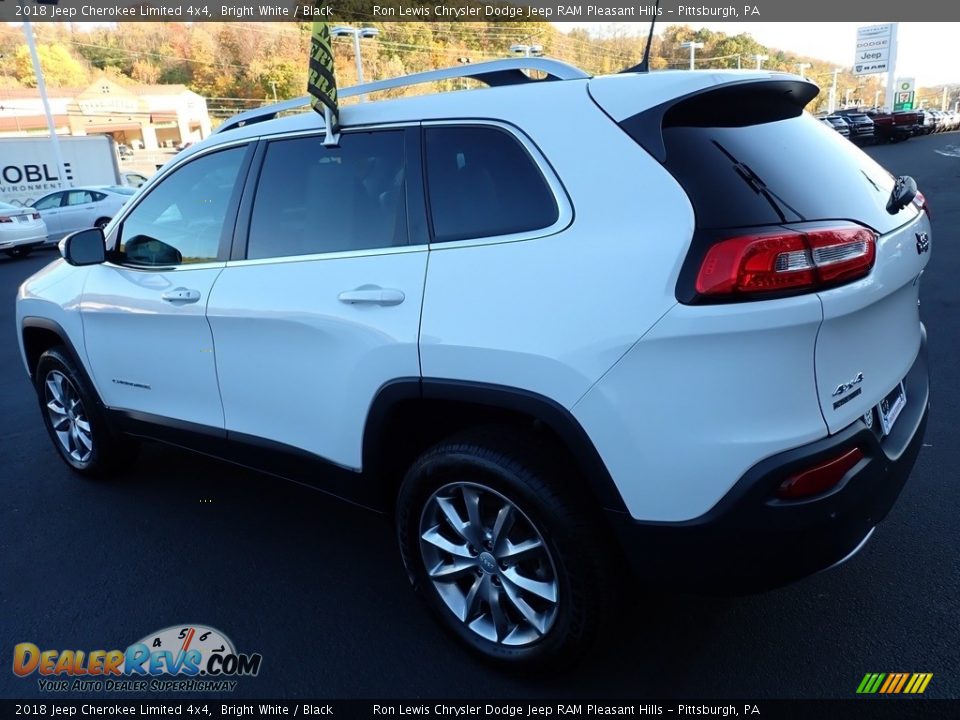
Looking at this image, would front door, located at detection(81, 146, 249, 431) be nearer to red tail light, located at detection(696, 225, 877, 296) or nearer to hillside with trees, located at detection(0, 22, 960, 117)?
red tail light, located at detection(696, 225, 877, 296)

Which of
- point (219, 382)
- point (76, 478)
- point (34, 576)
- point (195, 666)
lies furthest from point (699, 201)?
point (76, 478)

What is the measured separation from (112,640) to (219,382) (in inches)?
41.7

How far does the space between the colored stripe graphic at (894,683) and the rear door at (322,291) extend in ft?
5.63

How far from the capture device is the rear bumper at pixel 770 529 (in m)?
1.83

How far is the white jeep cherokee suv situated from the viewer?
1823mm

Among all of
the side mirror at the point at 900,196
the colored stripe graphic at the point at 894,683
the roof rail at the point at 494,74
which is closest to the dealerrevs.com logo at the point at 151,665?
the colored stripe graphic at the point at 894,683

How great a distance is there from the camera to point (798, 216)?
1927mm

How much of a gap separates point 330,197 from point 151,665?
6.03 ft

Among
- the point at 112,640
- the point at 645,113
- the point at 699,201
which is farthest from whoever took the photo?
the point at 112,640

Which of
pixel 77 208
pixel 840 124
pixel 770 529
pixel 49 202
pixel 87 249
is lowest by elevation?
pixel 840 124

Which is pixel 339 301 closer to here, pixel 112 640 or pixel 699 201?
pixel 699 201

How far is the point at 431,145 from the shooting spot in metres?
2.43

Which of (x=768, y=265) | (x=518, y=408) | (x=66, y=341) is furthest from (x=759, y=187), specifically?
(x=66, y=341)

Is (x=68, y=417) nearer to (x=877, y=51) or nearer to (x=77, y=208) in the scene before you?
(x=77, y=208)
